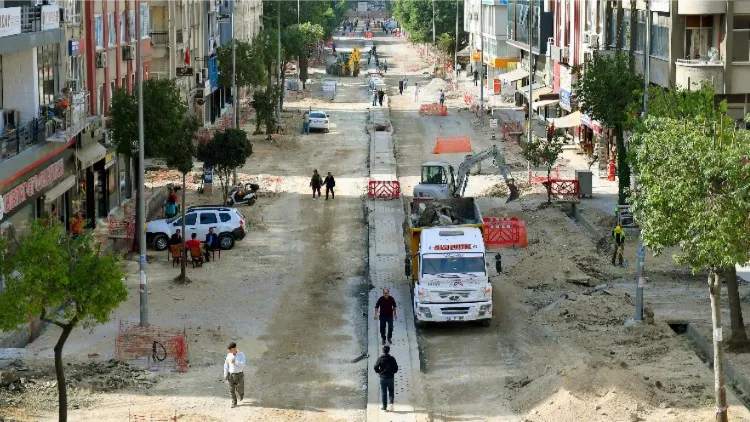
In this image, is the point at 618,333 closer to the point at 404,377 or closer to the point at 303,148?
the point at 404,377

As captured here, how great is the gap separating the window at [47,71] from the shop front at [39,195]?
195 centimetres

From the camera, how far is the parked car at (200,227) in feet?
150

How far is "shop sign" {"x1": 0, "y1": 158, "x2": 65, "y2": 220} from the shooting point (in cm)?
3647

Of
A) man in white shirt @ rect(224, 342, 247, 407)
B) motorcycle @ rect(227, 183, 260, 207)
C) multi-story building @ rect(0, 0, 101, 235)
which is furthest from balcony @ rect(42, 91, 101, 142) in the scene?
man in white shirt @ rect(224, 342, 247, 407)

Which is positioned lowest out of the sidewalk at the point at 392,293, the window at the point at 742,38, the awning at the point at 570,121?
the sidewalk at the point at 392,293

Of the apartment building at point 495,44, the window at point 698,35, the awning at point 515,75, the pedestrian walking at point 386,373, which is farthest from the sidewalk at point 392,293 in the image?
the apartment building at point 495,44

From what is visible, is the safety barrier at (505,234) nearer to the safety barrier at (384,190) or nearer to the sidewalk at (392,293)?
the sidewalk at (392,293)

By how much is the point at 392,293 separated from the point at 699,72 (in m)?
18.1

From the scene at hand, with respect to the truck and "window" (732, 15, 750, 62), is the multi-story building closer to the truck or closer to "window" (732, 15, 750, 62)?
the truck

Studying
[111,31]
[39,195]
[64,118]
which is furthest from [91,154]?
[111,31]

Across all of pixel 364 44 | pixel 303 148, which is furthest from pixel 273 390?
pixel 364 44

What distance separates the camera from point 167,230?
45.8 meters

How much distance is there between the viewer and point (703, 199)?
23.9 metres

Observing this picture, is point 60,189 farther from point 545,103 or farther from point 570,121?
point 545,103
